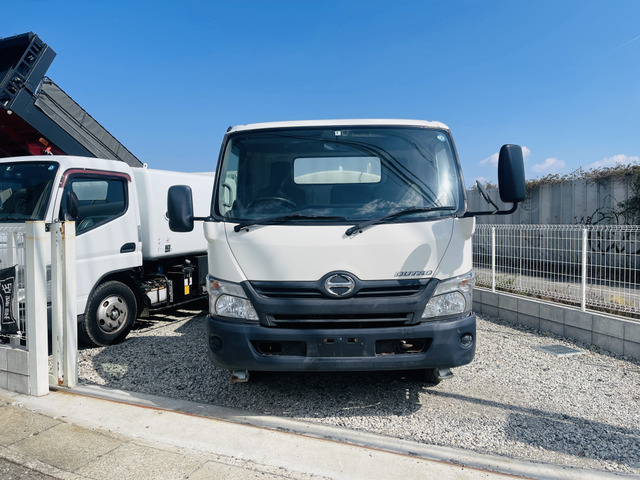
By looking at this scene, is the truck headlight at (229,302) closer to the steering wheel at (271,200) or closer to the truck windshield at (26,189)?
the steering wheel at (271,200)

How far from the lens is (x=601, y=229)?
5750 millimetres

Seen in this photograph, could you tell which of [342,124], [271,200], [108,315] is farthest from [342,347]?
[108,315]

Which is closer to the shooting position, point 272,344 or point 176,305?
point 272,344

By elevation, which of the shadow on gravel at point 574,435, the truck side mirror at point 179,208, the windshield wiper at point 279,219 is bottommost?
the shadow on gravel at point 574,435

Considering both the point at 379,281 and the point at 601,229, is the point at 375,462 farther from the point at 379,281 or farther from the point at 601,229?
the point at 601,229

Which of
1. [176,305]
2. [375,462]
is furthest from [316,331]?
[176,305]

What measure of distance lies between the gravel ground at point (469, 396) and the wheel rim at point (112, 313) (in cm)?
27

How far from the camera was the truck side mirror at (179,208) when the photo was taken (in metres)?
3.82

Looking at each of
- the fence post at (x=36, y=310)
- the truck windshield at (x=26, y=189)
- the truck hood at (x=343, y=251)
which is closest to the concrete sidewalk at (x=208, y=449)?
the fence post at (x=36, y=310)

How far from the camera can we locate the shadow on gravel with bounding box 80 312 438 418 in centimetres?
388

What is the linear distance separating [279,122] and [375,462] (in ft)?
9.09

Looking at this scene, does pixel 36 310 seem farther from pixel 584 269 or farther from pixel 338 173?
pixel 584 269

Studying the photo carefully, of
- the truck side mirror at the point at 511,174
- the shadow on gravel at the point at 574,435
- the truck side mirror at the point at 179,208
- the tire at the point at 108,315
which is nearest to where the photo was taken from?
the shadow on gravel at the point at 574,435

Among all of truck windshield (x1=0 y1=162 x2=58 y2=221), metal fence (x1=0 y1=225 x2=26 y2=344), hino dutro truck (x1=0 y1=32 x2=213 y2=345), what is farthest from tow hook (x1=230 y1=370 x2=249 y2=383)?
truck windshield (x1=0 y1=162 x2=58 y2=221)
